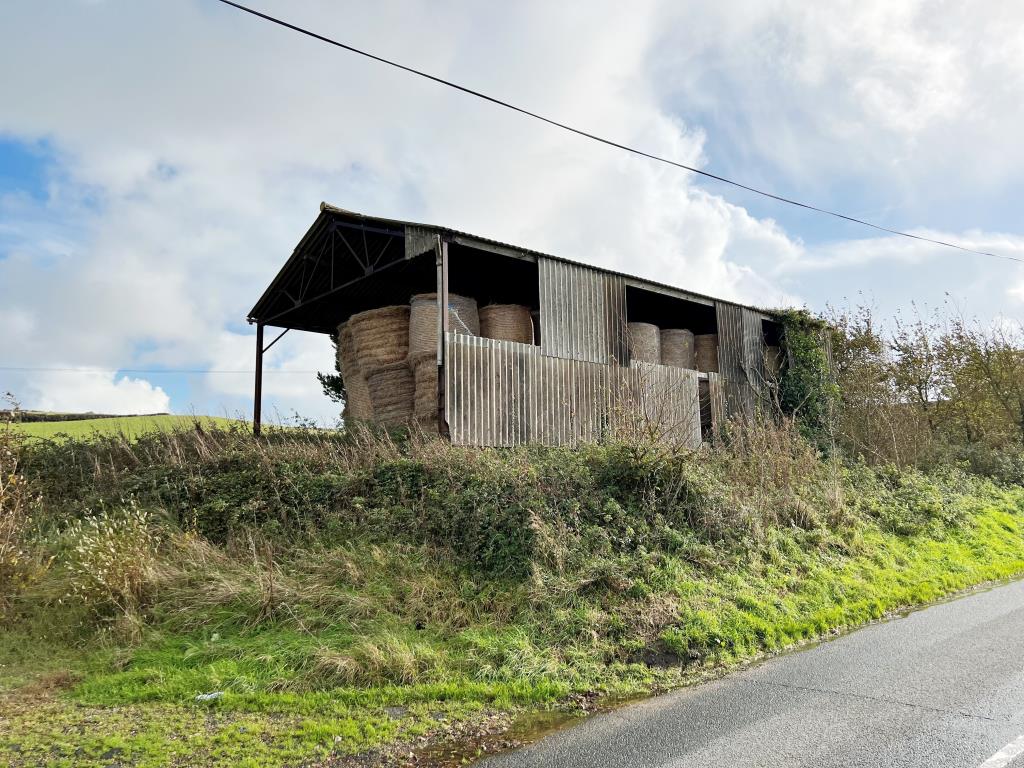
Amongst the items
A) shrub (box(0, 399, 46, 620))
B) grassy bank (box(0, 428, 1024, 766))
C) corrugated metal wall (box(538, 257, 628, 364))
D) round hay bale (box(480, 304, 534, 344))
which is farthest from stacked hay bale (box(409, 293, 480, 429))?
shrub (box(0, 399, 46, 620))

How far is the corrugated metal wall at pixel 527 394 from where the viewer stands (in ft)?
41.3

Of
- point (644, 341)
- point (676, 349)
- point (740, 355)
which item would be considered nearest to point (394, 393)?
point (644, 341)

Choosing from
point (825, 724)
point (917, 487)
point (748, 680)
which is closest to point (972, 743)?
point (825, 724)

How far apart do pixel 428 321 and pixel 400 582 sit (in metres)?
7.36

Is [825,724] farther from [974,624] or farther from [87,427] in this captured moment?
[87,427]

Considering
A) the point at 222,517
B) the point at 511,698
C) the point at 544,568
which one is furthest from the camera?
the point at 222,517

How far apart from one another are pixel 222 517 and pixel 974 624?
9.96 m

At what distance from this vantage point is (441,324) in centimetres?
1248

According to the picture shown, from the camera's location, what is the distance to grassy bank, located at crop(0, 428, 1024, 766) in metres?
5.34

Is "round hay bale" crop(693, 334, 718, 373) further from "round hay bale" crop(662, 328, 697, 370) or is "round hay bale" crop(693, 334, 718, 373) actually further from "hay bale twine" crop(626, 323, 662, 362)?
"hay bale twine" crop(626, 323, 662, 362)

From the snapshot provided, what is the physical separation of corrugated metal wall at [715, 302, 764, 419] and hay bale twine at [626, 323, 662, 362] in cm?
232

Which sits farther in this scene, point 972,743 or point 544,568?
point 544,568

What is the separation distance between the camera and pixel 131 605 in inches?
296

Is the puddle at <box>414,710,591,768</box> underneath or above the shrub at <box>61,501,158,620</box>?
underneath
